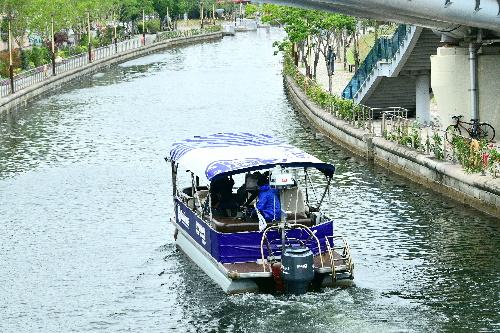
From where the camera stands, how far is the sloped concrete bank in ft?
242

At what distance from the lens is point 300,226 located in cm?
2612

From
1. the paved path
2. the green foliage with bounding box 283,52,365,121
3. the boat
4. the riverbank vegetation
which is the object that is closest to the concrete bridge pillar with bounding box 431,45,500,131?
the green foliage with bounding box 283,52,365,121

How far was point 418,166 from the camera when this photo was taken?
40.9 meters

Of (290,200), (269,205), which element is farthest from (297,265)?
(290,200)

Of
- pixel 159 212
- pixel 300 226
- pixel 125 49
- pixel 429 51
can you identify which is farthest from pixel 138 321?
pixel 125 49

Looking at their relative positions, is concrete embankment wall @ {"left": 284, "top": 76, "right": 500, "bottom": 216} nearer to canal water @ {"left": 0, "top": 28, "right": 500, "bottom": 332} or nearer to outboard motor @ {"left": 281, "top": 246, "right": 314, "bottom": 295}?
canal water @ {"left": 0, "top": 28, "right": 500, "bottom": 332}

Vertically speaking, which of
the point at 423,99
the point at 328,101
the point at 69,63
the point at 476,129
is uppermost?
the point at 69,63

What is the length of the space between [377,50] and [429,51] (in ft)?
9.32

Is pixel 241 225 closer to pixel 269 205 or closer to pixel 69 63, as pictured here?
pixel 269 205

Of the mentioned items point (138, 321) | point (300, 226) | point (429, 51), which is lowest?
point (138, 321)

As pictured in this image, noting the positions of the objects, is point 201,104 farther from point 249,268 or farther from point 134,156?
point 249,268

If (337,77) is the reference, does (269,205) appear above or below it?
below

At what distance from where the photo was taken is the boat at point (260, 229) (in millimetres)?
25359

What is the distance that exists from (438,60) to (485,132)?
3886 millimetres
